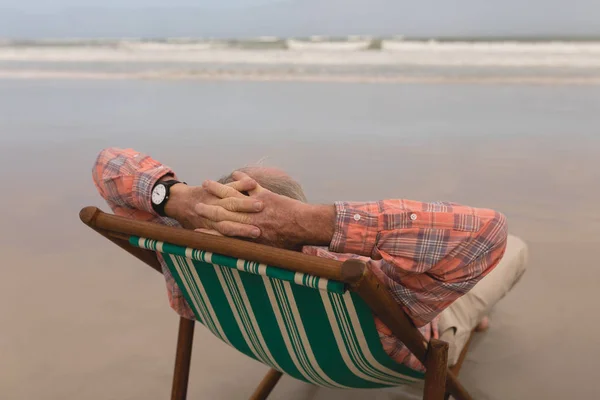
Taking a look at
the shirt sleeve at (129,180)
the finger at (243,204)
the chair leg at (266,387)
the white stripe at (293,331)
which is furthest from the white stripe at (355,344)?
the chair leg at (266,387)

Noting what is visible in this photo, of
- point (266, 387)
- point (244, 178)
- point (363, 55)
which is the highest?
point (363, 55)

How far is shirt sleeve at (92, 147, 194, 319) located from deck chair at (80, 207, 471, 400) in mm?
83

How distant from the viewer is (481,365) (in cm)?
213

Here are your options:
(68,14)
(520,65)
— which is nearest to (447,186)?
(520,65)

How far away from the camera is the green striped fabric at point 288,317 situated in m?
1.11

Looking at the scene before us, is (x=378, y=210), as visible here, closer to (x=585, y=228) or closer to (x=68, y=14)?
(x=585, y=228)

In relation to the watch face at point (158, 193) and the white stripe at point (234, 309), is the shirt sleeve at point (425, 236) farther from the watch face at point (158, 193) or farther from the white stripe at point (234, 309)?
the watch face at point (158, 193)

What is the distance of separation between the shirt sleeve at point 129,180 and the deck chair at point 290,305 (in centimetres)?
8

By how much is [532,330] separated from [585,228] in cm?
111

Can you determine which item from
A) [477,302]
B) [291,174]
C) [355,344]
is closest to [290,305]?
[355,344]

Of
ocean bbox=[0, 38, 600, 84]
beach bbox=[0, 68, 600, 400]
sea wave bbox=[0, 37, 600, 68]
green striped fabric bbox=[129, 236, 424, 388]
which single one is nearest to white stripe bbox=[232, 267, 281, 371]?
green striped fabric bbox=[129, 236, 424, 388]

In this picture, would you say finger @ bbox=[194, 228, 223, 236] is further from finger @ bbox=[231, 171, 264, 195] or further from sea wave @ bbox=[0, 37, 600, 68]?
sea wave @ bbox=[0, 37, 600, 68]

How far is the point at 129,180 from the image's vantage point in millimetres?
1297

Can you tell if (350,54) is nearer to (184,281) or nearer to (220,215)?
(184,281)
